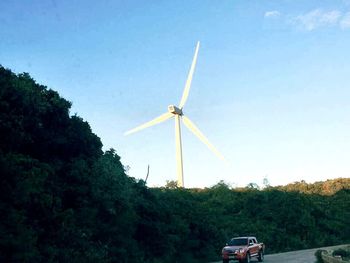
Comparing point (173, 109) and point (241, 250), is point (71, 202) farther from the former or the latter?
point (173, 109)

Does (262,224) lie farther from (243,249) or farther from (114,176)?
(114,176)

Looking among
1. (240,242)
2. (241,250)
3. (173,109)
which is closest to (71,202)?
(241,250)

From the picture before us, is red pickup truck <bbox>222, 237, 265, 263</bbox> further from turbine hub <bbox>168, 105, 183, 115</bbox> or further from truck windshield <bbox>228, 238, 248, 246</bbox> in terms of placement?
turbine hub <bbox>168, 105, 183, 115</bbox>

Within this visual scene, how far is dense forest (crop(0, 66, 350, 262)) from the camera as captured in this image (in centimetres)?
2156

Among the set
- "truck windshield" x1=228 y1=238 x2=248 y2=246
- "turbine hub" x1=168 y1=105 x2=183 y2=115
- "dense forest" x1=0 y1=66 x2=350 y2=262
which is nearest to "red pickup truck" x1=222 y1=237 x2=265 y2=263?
"truck windshield" x1=228 y1=238 x2=248 y2=246

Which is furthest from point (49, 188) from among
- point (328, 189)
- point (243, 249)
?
point (328, 189)

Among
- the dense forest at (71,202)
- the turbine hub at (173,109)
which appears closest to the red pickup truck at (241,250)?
the dense forest at (71,202)

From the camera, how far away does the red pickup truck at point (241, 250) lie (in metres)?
34.2

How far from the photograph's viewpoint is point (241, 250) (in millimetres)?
34281

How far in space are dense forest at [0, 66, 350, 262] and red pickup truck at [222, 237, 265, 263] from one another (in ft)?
17.8

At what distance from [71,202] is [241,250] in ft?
41.6

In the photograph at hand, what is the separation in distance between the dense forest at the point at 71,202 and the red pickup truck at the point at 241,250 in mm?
5411

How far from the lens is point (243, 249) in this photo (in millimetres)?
34469

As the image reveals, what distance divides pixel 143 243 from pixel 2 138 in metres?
→ 16.9
